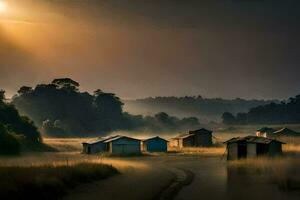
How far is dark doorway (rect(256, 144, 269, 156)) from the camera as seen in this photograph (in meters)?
72.2

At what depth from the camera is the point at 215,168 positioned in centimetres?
6375

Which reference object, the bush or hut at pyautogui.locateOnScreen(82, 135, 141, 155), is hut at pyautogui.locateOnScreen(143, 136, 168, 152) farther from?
the bush

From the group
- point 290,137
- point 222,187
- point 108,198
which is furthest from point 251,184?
point 290,137

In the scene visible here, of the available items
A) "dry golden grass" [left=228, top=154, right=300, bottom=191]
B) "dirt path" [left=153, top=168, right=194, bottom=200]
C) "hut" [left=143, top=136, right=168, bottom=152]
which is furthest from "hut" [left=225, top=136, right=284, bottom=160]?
"hut" [left=143, top=136, right=168, bottom=152]

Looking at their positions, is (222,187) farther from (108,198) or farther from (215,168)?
(215,168)

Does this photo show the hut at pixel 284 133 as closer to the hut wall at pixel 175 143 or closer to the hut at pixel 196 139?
the hut at pixel 196 139

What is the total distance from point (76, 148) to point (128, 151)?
25805mm

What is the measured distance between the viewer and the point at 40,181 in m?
36.4

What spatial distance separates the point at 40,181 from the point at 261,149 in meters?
41.3

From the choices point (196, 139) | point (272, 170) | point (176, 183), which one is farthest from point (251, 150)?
point (196, 139)

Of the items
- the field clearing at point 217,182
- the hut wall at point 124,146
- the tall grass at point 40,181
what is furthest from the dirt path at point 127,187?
the hut wall at point 124,146

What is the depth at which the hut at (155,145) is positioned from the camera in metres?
111

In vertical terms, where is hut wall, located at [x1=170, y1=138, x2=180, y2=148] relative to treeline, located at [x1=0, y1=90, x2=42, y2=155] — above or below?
below

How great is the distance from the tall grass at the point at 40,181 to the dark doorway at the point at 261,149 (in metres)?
29.2
